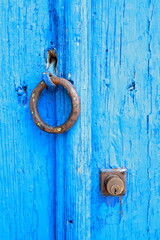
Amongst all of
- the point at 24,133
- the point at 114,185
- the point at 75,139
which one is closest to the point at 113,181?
the point at 114,185

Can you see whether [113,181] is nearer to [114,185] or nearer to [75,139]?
[114,185]

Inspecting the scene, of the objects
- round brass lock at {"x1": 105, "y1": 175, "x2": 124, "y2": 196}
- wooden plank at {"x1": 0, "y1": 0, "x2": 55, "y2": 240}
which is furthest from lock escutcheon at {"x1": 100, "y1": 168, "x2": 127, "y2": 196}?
wooden plank at {"x1": 0, "y1": 0, "x2": 55, "y2": 240}

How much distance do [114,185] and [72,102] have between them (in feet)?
0.92

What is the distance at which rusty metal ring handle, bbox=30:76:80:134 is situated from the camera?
0.61m

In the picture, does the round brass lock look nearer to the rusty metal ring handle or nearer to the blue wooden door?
the blue wooden door

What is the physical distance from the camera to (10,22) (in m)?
0.65

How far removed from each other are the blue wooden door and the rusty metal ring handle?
38mm

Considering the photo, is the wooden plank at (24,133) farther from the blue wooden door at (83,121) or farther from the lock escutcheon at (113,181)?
the lock escutcheon at (113,181)

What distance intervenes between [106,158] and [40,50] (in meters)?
0.39

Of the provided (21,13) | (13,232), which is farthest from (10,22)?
(13,232)

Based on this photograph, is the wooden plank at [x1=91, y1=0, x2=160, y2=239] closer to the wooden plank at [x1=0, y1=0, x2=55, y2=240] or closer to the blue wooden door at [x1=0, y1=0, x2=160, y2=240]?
the blue wooden door at [x1=0, y1=0, x2=160, y2=240]

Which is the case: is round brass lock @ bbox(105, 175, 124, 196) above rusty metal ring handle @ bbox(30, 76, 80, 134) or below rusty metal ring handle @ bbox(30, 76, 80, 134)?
below

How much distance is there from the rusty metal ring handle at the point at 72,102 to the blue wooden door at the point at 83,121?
38mm

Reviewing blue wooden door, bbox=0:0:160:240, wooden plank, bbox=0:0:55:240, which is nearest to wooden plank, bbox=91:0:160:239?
blue wooden door, bbox=0:0:160:240
